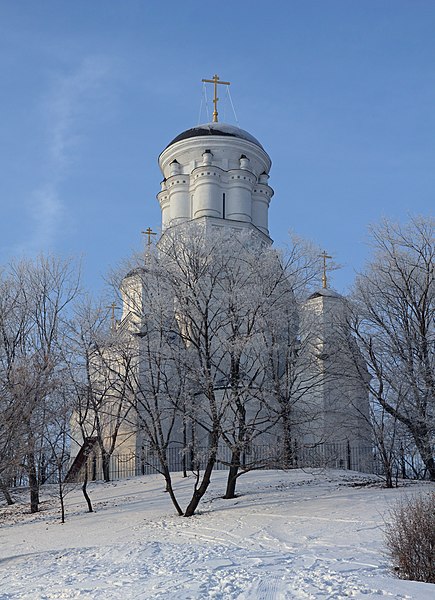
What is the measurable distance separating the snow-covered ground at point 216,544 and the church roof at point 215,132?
1812cm

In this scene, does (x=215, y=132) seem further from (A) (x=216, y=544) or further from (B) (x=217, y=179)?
(A) (x=216, y=544)

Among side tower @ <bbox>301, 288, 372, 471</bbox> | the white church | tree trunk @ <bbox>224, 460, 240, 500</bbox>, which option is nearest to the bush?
tree trunk @ <bbox>224, 460, 240, 500</bbox>

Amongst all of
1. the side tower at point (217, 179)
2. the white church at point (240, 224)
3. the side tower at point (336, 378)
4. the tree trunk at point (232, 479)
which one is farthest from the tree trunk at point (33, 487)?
the side tower at point (217, 179)

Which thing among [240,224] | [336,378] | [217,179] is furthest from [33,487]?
[217,179]

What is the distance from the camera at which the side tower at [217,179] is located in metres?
34.9

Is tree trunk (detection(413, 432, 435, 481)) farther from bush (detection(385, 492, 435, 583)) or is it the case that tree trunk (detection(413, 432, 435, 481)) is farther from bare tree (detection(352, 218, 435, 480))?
bush (detection(385, 492, 435, 583))

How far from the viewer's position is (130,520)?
18.5 metres

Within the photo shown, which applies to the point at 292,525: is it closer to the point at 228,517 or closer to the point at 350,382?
the point at 228,517

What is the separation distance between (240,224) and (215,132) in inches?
200

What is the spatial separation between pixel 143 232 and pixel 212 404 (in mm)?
14284

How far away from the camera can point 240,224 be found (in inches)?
1364

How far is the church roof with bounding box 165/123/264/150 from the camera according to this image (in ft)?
118

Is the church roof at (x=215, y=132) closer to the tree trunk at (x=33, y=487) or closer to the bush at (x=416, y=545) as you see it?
the tree trunk at (x=33, y=487)

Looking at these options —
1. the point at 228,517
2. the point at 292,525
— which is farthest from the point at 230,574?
the point at 228,517
